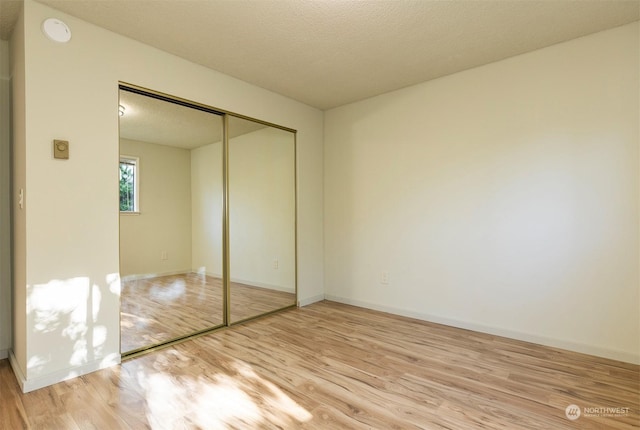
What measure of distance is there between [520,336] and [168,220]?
3.34 metres

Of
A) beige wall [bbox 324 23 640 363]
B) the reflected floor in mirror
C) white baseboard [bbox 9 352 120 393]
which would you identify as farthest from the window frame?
beige wall [bbox 324 23 640 363]

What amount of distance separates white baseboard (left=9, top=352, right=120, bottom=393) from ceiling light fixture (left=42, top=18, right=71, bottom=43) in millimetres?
2234

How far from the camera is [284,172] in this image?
12.9 feet

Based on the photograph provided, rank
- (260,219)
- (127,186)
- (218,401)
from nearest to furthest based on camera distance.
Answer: (218,401) < (127,186) < (260,219)

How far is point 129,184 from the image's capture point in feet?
8.86

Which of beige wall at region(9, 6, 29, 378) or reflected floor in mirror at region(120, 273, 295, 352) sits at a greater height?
beige wall at region(9, 6, 29, 378)

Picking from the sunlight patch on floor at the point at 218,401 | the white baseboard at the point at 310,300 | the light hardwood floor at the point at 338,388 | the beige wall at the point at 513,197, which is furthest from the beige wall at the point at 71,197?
the beige wall at the point at 513,197

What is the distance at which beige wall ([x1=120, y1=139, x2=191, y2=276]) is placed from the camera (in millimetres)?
2695
